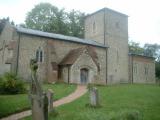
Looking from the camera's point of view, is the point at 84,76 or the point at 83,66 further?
the point at 84,76

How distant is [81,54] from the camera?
96.4 ft

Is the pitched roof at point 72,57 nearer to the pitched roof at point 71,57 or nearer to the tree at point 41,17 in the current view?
the pitched roof at point 71,57

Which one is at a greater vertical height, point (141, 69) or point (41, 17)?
point (41, 17)

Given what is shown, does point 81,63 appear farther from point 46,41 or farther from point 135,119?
point 135,119

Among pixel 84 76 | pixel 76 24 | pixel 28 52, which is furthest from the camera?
pixel 76 24

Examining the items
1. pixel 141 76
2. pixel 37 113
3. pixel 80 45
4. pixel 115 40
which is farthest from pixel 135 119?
pixel 141 76

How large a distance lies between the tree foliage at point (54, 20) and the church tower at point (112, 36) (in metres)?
12.3

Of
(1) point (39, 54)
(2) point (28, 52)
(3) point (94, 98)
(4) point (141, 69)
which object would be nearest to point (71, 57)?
(1) point (39, 54)

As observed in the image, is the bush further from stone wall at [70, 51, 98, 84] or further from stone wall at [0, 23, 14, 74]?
stone wall at [70, 51, 98, 84]

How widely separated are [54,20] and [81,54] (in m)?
24.6

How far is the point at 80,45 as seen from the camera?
33656mm

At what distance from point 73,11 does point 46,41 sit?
28164 millimetres

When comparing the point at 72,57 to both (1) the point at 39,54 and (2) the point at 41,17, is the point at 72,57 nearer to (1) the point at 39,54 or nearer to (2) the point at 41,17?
(1) the point at 39,54

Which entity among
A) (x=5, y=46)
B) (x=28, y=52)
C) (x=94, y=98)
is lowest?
(x=94, y=98)
